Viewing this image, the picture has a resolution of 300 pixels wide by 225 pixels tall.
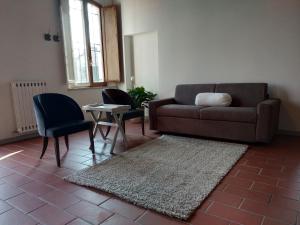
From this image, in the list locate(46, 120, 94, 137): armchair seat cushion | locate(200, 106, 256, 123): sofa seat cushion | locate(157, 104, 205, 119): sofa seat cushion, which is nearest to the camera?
locate(46, 120, 94, 137): armchair seat cushion

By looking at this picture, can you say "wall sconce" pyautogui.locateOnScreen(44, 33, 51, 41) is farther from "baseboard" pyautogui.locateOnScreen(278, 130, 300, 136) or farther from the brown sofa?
"baseboard" pyautogui.locateOnScreen(278, 130, 300, 136)

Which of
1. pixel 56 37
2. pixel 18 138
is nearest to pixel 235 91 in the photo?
pixel 56 37

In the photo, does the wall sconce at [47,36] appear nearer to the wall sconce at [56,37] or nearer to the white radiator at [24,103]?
the wall sconce at [56,37]

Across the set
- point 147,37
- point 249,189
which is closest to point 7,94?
point 147,37

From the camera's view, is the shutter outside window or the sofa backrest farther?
the shutter outside window

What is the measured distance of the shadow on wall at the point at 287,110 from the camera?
351 centimetres

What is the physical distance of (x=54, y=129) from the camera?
2.57m

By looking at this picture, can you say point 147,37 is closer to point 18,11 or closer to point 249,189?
point 18,11

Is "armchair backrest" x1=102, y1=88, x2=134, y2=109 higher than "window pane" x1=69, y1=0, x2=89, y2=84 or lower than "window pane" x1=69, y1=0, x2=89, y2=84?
lower

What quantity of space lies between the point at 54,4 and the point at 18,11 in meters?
0.70

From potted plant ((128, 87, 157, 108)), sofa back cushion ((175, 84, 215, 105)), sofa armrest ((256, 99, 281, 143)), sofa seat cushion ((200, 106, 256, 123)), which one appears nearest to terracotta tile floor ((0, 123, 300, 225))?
→ sofa armrest ((256, 99, 281, 143))

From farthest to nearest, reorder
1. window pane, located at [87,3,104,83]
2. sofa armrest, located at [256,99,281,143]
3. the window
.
→ window pane, located at [87,3,104,83], the window, sofa armrest, located at [256,99,281,143]

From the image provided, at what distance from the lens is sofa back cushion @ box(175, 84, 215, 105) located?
398 centimetres

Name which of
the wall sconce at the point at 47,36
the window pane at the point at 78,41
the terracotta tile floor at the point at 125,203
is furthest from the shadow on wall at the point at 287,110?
the wall sconce at the point at 47,36
